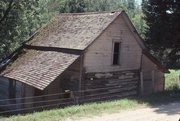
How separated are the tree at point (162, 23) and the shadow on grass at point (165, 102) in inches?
167

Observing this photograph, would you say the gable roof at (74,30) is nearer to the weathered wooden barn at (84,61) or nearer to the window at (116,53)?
the weathered wooden barn at (84,61)

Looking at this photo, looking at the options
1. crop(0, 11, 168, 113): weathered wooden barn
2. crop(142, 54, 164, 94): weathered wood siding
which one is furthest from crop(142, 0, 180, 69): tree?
crop(142, 54, 164, 94): weathered wood siding

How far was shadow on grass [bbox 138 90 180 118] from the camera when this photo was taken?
14336 mm

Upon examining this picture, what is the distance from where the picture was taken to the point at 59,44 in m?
20.4

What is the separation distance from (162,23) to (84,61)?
250 inches

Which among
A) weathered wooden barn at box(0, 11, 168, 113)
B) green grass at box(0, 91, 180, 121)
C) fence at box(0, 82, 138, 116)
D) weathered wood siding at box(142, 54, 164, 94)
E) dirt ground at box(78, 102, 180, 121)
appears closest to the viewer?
green grass at box(0, 91, 180, 121)

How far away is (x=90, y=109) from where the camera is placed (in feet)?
45.6

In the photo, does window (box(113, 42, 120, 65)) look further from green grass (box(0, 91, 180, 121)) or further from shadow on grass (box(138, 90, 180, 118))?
green grass (box(0, 91, 180, 121))

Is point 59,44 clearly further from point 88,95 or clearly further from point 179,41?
point 179,41

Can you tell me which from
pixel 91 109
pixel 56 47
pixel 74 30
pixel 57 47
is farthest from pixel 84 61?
pixel 91 109

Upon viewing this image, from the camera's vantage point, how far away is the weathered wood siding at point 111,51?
1906 cm

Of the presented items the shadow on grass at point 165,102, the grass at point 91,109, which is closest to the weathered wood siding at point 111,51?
the shadow on grass at point 165,102

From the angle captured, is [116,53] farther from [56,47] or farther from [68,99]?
[68,99]

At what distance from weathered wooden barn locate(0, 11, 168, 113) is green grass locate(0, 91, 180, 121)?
3.32 metres
